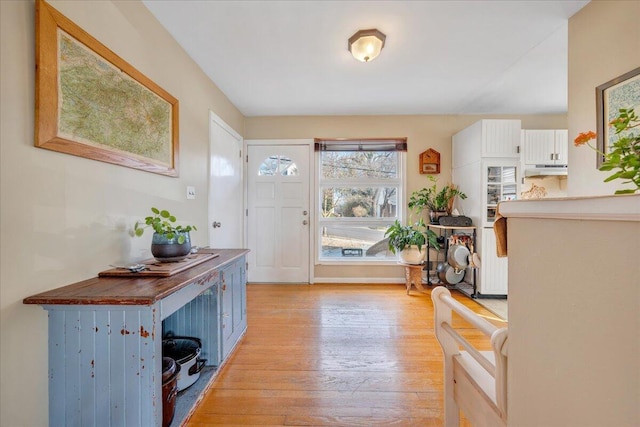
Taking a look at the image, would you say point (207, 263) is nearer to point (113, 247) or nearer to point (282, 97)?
point (113, 247)

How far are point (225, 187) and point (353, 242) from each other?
1936 millimetres

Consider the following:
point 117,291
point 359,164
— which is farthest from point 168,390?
point 359,164

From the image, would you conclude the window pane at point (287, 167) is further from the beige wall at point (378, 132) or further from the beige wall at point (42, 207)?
the beige wall at point (42, 207)

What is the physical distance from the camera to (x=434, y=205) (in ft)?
11.8

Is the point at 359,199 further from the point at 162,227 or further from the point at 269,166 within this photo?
the point at 162,227

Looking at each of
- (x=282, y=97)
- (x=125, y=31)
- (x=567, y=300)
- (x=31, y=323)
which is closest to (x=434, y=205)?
(x=282, y=97)

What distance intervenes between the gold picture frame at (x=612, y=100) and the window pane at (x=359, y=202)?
2279mm

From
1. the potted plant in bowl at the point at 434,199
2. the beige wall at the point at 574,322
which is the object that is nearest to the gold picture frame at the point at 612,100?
the beige wall at the point at 574,322

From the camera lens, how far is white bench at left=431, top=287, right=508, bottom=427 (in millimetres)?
696

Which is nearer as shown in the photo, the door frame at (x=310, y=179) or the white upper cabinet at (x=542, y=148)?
the white upper cabinet at (x=542, y=148)

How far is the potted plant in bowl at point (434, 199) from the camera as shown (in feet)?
11.4

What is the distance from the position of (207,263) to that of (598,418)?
5.68ft

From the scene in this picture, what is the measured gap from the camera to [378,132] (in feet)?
12.2

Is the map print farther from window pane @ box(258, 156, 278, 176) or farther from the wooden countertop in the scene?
window pane @ box(258, 156, 278, 176)
